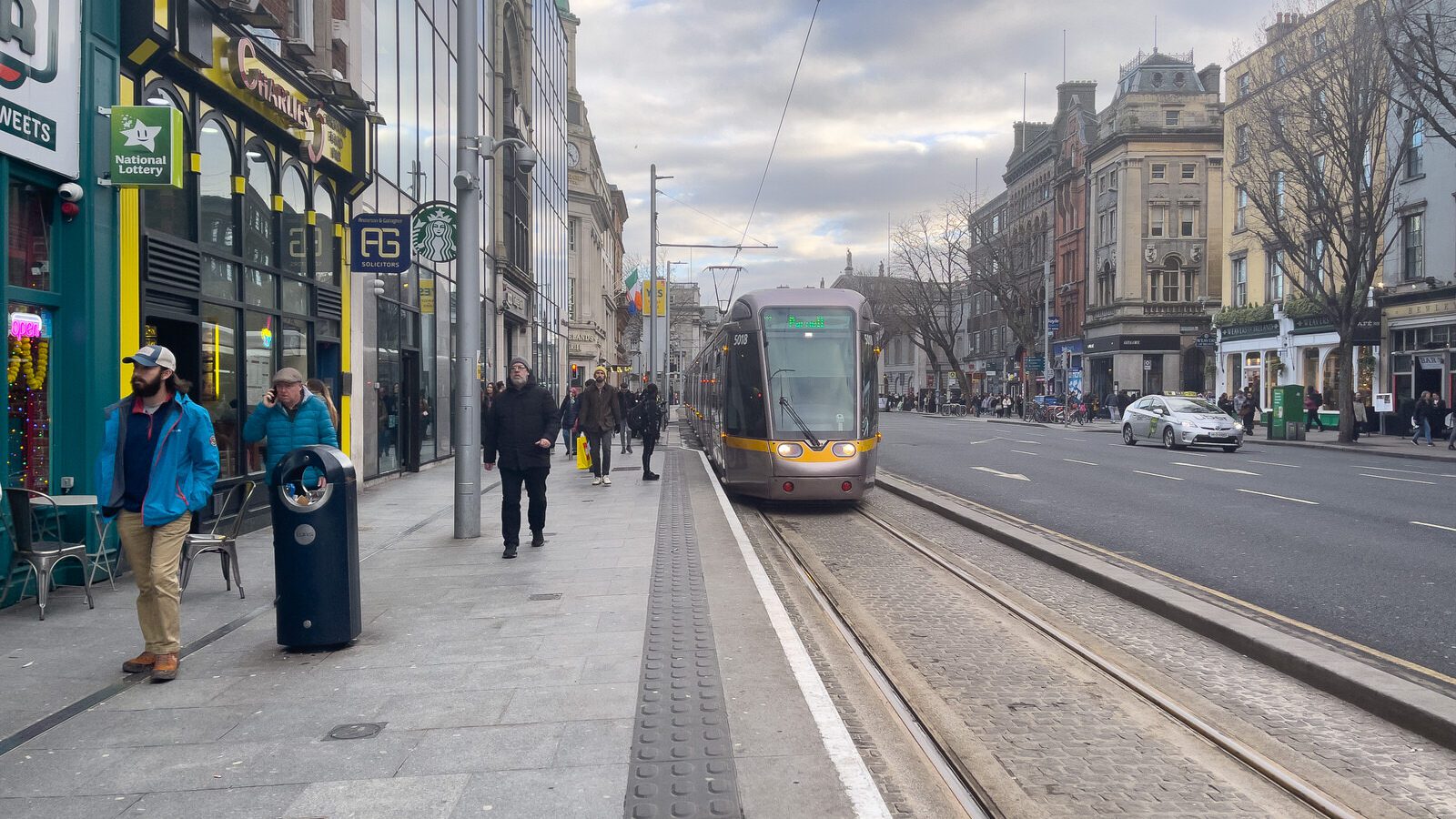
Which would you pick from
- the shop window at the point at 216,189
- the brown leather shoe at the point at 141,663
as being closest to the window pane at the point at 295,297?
the shop window at the point at 216,189

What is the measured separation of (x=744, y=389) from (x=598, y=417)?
343cm

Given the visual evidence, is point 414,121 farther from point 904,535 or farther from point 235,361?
point 904,535

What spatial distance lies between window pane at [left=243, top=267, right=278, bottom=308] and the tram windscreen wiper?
6320 millimetres

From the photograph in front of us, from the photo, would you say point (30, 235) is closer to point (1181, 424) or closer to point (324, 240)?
point (324, 240)

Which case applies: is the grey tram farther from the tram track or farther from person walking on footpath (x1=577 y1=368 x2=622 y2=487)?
the tram track

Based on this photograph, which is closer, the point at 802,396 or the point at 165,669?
the point at 165,669

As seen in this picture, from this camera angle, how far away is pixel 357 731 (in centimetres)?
480

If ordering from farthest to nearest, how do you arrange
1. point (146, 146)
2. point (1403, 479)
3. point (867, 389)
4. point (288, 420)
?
point (1403, 479), point (867, 389), point (146, 146), point (288, 420)

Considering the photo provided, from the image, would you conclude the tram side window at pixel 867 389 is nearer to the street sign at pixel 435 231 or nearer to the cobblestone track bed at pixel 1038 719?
the cobblestone track bed at pixel 1038 719

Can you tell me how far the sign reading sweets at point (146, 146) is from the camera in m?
8.37

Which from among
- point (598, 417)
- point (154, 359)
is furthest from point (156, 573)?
point (598, 417)

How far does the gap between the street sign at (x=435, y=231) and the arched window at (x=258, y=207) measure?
196cm

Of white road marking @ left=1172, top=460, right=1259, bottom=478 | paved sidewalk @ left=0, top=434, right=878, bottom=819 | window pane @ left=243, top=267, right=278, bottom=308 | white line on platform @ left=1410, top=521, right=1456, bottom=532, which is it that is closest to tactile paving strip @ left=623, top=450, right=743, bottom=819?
paved sidewalk @ left=0, top=434, right=878, bottom=819

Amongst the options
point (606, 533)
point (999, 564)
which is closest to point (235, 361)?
point (606, 533)
